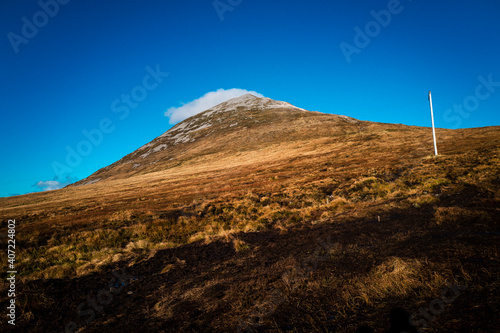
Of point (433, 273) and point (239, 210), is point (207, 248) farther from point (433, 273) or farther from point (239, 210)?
point (433, 273)

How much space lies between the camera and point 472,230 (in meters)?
7.40

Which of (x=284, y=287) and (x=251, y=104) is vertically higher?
(x=251, y=104)

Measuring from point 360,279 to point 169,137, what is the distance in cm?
12841
